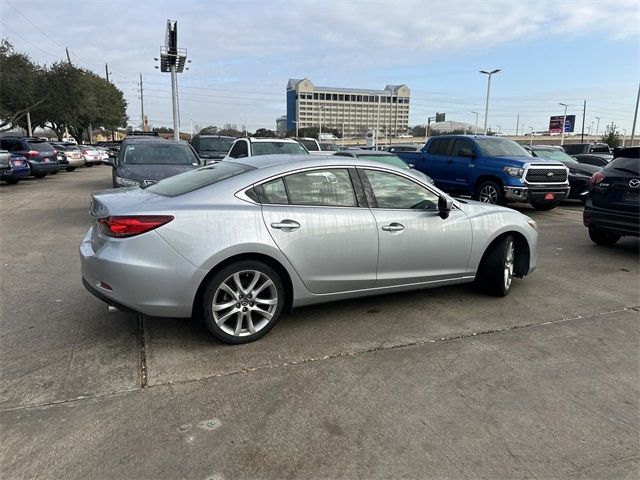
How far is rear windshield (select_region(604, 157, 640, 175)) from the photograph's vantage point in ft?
23.0

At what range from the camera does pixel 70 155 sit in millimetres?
27375

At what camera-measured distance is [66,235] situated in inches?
330

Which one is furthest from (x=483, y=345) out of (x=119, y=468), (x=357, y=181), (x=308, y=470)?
(x=119, y=468)

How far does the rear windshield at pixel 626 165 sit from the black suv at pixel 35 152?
19.6m

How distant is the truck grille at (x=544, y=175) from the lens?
437 inches

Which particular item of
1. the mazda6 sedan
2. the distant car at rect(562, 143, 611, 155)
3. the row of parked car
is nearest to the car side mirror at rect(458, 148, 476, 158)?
the mazda6 sedan

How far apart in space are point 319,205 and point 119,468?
244cm

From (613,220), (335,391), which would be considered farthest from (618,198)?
(335,391)

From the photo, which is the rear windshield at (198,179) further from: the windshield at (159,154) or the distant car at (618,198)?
the windshield at (159,154)

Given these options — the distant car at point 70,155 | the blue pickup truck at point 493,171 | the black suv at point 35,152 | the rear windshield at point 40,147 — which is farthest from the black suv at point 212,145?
the distant car at point 70,155

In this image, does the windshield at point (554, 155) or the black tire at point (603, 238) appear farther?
the windshield at point (554, 155)

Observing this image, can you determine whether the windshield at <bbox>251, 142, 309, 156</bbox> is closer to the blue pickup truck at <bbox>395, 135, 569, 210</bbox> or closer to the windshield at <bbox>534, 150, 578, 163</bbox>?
the blue pickup truck at <bbox>395, 135, 569, 210</bbox>

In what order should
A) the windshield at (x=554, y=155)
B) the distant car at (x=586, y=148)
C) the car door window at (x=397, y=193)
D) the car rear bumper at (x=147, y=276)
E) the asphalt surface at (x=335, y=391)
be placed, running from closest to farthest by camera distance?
the asphalt surface at (x=335, y=391)
the car rear bumper at (x=147, y=276)
the car door window at (x=397, y=193)
the windshield at (x=554, y=155)
the distant car at (x=586, y=148)

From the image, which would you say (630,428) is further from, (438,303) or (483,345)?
(438,303)
